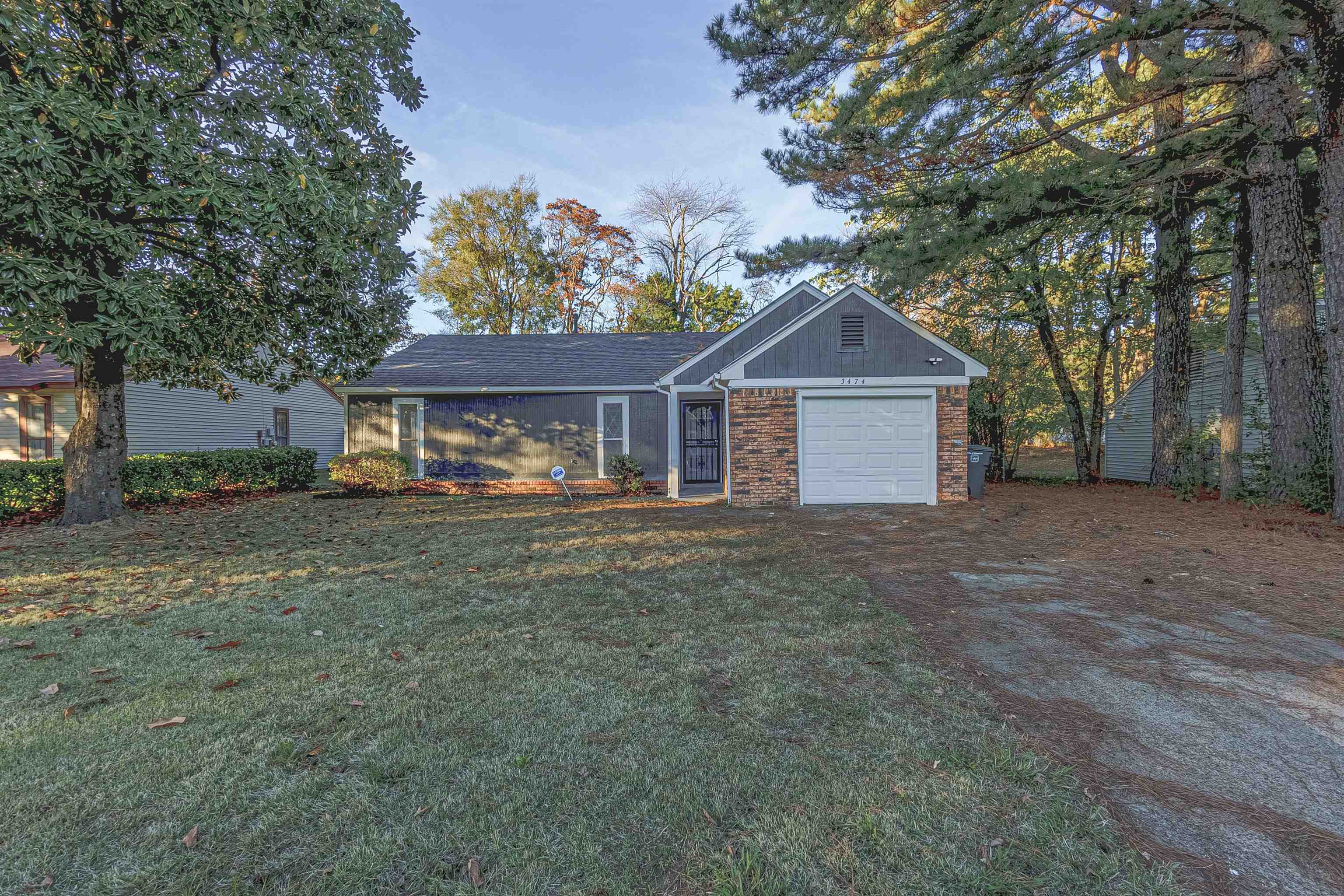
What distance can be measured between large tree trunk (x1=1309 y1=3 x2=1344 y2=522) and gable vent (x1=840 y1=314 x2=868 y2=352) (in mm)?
5868

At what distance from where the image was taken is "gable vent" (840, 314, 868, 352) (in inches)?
399

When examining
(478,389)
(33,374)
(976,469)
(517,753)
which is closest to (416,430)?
(478,389)

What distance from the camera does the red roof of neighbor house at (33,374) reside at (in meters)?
13.6

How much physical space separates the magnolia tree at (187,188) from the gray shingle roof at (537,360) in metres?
4.41

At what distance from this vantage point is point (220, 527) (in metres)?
8.61

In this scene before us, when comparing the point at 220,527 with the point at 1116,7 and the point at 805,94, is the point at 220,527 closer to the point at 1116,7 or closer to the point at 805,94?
the point at 805,94

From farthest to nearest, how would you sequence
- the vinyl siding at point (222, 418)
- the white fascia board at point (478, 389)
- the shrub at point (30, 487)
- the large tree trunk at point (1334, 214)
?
the vinyl siding at point (222, 418)
the white fascia board at point (478, 389)
the shrub at point (30, 487)
the large tree trunk at point (1334, 214)

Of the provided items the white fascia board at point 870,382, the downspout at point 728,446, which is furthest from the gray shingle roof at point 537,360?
the white fascia board at point 870,382

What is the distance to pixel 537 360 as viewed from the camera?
1550 cm

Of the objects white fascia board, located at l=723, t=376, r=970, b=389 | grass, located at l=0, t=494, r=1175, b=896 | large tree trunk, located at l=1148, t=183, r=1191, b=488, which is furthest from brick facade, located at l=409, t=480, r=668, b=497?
large tree trunk, located at l=1148, t=183, r=1191, b=488

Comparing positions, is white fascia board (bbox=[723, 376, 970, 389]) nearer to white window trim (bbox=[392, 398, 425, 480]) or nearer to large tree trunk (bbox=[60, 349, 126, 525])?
white window trim (bbox=[392, 398, 425, 480])

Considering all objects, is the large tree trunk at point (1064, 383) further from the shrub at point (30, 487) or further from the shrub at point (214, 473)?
the shrub at point (30, 487)

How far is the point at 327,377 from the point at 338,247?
4.00m

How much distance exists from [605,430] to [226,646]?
1045 cm
